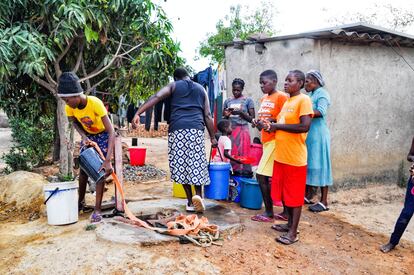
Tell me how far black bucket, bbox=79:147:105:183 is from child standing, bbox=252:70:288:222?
64.6 inches

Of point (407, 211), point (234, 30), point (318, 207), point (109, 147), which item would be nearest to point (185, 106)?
point (109, 147)

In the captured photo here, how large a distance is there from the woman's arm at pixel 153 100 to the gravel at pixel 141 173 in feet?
10.0

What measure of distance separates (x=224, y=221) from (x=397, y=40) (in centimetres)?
410

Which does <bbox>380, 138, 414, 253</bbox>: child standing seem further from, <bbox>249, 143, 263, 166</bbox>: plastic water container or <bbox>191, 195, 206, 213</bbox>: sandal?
<bbox>191, 195, 206, 213</bbox>: sandal

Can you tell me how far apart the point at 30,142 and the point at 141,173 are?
7.96 feet

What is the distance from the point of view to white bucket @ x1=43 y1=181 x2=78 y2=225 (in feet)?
12.7

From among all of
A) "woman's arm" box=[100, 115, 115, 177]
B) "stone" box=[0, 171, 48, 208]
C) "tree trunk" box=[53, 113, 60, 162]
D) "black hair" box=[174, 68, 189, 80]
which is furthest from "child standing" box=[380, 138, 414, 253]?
"tree trunk" box=[53, 113, 60, 162]

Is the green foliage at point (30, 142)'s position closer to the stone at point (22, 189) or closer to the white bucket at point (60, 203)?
the stone at point (22, 189)

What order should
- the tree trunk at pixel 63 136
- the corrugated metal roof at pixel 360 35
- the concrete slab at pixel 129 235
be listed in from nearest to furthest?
the concrete slab at pixel 129 235
the corrugated metal roof at pixel 360 35
the tree trunk at pixel 63 136

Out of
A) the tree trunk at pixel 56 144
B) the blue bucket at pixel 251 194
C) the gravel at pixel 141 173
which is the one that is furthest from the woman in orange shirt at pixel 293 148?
the tree trunk at pixel 56 144

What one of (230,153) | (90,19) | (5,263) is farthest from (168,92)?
(5,263)

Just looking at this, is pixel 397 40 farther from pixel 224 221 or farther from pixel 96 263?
pixel 96 263

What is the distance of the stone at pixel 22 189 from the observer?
4.88 meters

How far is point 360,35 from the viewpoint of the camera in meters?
5.29
